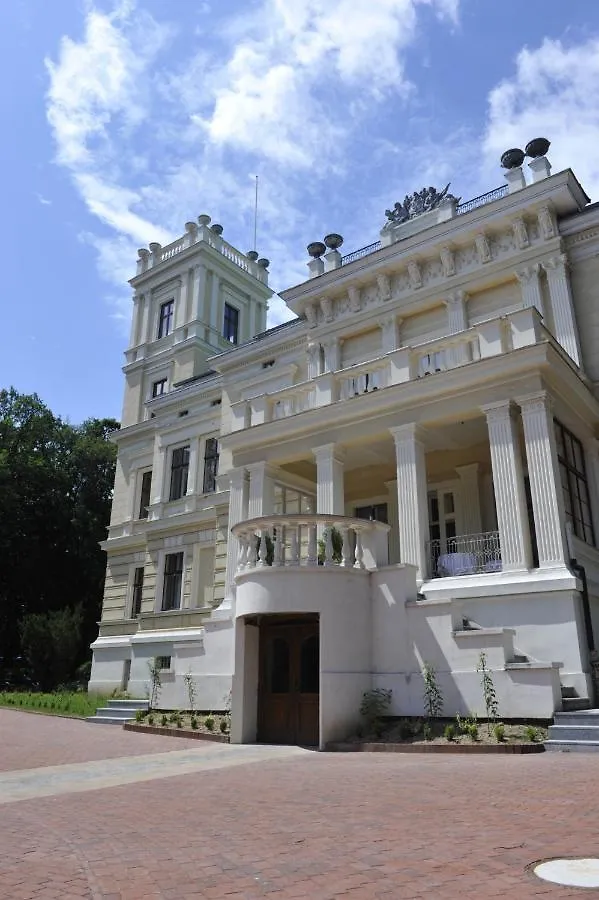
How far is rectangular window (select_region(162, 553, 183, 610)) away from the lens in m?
28.5

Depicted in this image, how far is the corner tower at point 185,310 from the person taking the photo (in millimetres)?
34031

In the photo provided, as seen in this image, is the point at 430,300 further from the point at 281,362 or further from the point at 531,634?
the point at 531,634

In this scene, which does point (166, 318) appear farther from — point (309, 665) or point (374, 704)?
point (374, 704)

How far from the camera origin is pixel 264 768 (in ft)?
32.9

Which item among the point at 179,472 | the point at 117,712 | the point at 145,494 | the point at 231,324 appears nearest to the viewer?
the point at 117,712

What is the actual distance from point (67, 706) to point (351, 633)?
12712 mm

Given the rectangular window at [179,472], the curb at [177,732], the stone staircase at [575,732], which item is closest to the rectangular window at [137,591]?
the rectangular window at [179,472]

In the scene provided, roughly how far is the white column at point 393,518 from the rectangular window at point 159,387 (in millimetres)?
16125

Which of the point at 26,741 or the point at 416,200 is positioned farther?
the point at 416,200

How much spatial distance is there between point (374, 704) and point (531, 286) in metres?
12.7

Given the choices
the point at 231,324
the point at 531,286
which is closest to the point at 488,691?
the point at 531,286

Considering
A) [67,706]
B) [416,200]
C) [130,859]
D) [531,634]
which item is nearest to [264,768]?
[130,859]

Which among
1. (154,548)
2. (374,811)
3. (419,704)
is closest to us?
(374,811)

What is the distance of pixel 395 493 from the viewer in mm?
21656
